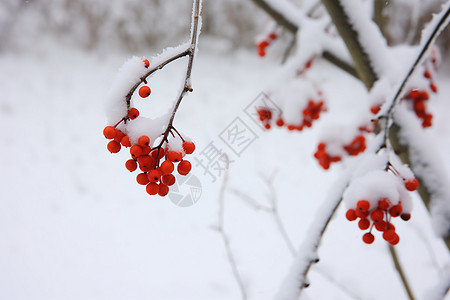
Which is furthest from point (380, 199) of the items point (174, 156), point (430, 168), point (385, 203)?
point (174, 156)

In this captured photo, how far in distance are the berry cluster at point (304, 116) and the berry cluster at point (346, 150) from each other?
11 centimetres

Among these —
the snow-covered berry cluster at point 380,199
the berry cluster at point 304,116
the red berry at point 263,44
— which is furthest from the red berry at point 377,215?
the red berry at point 263,44

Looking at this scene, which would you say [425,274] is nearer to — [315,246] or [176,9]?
[315,246]

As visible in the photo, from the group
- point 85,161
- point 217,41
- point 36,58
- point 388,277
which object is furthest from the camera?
point 217,41

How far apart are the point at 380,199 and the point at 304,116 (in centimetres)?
63

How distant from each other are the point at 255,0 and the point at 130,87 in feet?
2.77

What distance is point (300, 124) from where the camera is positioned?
3.85 ft

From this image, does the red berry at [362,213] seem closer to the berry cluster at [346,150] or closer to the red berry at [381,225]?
the red berry at [381,225]

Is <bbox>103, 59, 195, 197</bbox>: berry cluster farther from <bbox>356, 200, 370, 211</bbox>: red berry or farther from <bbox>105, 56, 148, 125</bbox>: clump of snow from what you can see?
<bbox>356, 200, 370, 211</bbox>: red berry

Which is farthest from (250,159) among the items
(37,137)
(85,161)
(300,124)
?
(37,137)

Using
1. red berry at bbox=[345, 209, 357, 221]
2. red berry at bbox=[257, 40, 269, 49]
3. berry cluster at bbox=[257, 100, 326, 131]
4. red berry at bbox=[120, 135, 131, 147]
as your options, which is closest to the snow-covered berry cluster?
red berry at bbox=[345, 209, 357, 221]

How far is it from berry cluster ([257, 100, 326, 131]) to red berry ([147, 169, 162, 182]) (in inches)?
29.5

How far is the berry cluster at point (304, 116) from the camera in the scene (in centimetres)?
117

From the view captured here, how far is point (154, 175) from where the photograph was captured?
1.70ft
